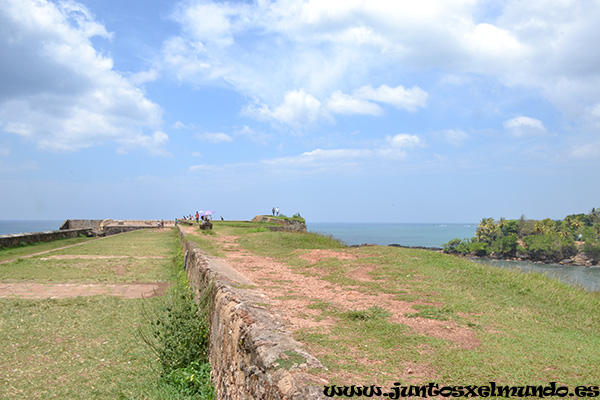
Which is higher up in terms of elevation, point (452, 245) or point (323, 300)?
point (323, 300)

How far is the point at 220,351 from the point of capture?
4.57m

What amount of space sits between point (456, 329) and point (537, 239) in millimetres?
77750

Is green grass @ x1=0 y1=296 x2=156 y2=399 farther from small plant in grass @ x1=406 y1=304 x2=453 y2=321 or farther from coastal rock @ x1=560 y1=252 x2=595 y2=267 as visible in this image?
coastal rock @ x1=560 y1=252 x2=595 y2=267

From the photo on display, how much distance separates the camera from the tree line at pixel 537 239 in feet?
221

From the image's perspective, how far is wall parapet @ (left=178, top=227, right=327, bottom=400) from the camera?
2711 mm

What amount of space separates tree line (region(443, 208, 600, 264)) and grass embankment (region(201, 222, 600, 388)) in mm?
65919

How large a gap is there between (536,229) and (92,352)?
91891mm

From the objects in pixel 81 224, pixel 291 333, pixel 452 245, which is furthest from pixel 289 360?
pixel 452 245

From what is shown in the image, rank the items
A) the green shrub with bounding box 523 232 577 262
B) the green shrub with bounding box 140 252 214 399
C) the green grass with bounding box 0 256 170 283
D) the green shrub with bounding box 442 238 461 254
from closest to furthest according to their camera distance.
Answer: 1. the green shrub with bounding box 140 252 214 399
2. the green grass with bounding box 0 256 170 283
3. the green shrub with bounding box 523 232 577 262
4. the green shrub with bounding box 442 238 461 254

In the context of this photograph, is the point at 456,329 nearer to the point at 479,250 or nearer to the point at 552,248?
the point at 552,248

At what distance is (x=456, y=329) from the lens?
170 inches

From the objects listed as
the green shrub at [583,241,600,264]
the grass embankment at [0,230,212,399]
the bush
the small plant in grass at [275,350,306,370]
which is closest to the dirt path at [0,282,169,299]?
the grass embankment at [0,230,212,399]

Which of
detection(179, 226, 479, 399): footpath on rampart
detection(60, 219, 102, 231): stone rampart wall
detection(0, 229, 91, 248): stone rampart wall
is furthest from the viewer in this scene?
detection(60, 219, 102, 231): stone rampart wall

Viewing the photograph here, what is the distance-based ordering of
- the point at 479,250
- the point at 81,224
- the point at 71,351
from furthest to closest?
the point at 479,250 → the point at 81,224 → the point at 71,351
